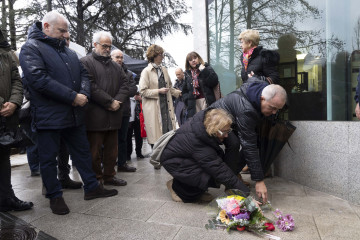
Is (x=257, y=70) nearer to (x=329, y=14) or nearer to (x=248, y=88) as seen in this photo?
(x=248, y=88)

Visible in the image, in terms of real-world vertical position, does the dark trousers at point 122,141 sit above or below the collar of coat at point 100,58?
below

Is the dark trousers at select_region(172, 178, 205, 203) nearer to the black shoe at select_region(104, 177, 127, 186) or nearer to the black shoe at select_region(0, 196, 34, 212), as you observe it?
the black shoe at select_region(104, 177, 127, 186)

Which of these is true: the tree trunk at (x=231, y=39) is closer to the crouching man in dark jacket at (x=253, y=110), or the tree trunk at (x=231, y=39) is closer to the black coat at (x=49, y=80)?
the crouching man in dark jacket at (x=253, y=110)

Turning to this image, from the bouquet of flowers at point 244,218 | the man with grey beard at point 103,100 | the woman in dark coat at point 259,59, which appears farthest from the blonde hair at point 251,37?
the bouquet of flowers at point 244,218

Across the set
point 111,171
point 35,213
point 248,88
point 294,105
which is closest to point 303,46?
point 294,105

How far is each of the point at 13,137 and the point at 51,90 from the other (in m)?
0.59

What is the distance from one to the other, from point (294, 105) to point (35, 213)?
3.44 m

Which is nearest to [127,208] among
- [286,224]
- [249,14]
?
[286,224]

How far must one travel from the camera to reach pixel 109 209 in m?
3.07

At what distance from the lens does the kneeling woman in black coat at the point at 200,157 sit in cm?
284

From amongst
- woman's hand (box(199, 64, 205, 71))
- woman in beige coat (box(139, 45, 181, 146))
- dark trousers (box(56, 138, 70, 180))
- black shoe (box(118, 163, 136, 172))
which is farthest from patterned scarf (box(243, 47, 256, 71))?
dark trousers (box(56, 138, 70, 180))

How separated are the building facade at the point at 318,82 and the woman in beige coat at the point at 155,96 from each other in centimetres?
169

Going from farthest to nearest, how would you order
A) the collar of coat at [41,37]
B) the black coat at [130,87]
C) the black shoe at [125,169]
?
the black shoe at [125,169] < the black coat at [130,87] < the collar of coat at [41,37]

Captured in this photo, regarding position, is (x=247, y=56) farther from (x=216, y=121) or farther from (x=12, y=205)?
(x=12, y=205)
